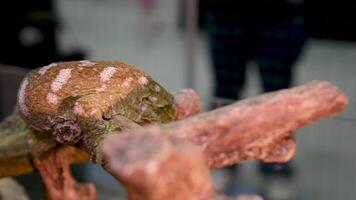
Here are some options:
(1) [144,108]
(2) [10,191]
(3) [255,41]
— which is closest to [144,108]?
(1) [144,108]

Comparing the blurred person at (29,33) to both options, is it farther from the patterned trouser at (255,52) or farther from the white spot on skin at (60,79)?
the white spot on skin at (60,79)

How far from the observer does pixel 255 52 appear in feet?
4.57

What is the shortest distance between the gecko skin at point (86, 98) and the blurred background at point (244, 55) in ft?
1.99

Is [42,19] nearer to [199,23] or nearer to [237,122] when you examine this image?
[199,23]

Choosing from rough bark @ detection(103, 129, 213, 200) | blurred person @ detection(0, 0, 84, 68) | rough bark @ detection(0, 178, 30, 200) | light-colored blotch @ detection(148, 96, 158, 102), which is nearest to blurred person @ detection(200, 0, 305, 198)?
blurred person @ detection(0, 0, 84, 68)

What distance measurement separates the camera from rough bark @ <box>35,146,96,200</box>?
67 centimetres

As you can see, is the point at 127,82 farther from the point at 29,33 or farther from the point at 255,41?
the point at 29,33

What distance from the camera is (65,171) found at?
26.9 inches

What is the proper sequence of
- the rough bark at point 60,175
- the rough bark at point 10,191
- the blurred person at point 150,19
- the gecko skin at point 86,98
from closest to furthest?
the gecko skin at point 86,98, the rough bark at point 60,175, the rough bark at point 10,191, the blurred person at point 150,19

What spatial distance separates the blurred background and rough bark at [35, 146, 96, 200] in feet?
1.52

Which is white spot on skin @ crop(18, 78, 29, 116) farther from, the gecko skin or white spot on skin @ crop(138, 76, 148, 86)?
white spot on skin @ crop(138, 76, 148, 86)

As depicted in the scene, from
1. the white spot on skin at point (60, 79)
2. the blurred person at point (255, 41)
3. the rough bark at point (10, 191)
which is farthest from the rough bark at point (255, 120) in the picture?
the blurred person at point (255, 41)

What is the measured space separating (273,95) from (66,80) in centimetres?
20

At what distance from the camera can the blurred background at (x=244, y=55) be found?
1.32 m
